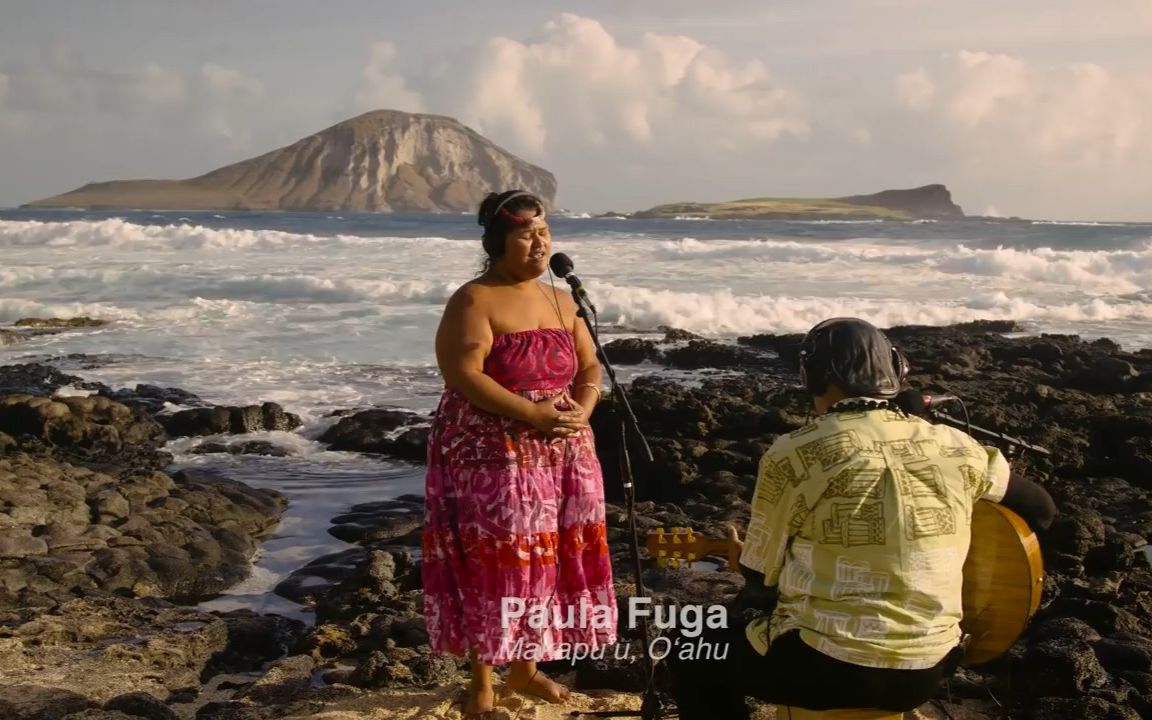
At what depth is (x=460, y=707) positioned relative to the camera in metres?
4.04

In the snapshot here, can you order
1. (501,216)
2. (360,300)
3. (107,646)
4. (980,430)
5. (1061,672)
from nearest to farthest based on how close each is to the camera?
1. (980,430)
2. (501,216)
3. (1061,672)
4. (107,646)
5. (360,300)

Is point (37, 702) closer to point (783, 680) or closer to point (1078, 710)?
point (783, 680)

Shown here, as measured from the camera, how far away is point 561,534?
3.80 metres

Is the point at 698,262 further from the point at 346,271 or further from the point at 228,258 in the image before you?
the point at 228,258

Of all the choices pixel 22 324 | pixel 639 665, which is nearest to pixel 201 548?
pixel 639 665

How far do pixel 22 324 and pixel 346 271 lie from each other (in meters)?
11.5

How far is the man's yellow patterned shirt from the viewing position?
264 cm

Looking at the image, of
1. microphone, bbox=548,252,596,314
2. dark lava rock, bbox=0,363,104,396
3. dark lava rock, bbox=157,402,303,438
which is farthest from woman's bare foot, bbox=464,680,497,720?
dark lava rock, bbox=0,363,104,396

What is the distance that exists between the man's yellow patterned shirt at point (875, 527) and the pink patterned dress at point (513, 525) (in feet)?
3.64

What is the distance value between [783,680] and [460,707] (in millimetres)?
1621

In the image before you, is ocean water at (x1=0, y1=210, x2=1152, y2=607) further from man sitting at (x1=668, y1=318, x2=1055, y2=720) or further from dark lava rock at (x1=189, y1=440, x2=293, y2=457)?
man sitting at (x1=668, y1=318, x2=1055, y2=720)

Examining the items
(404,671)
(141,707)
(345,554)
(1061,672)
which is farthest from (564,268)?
(345,554)

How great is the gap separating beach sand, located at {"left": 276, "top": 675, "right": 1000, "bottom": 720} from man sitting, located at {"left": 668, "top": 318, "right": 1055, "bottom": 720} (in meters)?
1.35

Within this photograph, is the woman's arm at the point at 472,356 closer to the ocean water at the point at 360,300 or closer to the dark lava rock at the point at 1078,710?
the dark lava rock at the point at 1078,710
